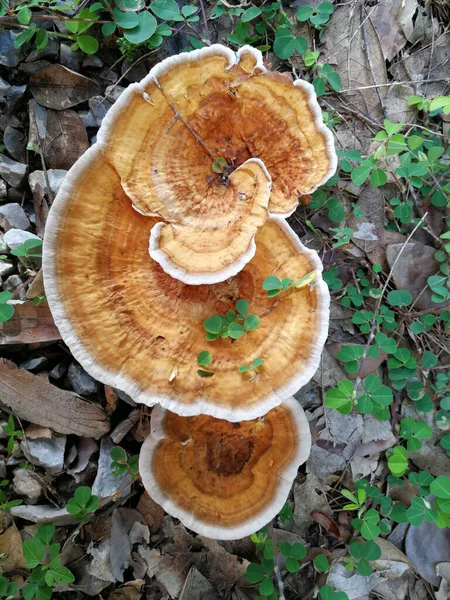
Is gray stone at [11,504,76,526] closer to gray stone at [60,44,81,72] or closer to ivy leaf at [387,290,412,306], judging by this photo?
ivy leaf at [387,290,412,306]

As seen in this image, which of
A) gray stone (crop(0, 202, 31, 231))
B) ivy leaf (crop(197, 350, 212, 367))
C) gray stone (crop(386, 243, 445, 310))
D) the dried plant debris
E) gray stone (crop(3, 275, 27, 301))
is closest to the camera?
ivy leaf (crop(197, 350, 212, 367))

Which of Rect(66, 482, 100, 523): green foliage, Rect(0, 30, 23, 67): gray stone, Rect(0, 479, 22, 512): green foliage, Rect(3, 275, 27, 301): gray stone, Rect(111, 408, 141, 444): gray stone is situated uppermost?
Rect(0, 30, 23, 67): gray stone

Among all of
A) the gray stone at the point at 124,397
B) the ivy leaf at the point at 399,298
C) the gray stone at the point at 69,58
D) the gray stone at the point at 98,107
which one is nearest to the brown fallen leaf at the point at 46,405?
the gray stone at the point at 124,397

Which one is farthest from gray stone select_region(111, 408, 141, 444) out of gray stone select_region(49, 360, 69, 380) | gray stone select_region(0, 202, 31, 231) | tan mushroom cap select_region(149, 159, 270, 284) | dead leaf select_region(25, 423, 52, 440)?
gray stone select_region(0, 202, 31, 231)

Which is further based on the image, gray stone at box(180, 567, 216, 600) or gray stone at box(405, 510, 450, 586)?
gray stone at box(405, 510, 450, 586)

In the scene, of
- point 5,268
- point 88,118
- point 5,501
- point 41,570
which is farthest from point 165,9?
point 41,570

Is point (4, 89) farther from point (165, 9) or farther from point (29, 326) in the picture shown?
point (29, 326)

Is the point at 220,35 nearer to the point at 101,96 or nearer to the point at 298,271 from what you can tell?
the point at 101,96

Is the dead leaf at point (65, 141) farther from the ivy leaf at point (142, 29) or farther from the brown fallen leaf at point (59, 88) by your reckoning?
the ivy leaf at point (142, 29)
